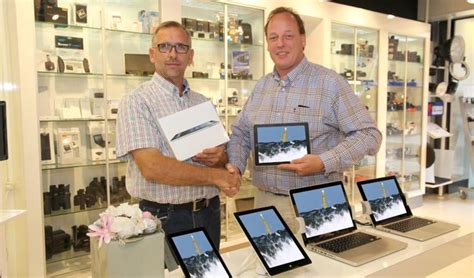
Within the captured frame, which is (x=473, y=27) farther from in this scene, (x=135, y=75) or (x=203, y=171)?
(x=203, y=171)

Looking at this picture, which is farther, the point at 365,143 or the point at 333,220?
A: the point at 365,143

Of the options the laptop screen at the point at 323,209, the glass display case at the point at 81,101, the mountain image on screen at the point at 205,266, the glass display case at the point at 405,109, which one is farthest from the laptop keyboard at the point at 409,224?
the glass display case at the point at 405,109

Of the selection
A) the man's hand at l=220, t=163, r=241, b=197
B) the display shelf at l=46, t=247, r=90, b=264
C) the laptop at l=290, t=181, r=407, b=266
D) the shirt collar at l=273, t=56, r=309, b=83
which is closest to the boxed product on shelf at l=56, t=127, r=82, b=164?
the display shelf at l=46, t=247, r=90, b=264

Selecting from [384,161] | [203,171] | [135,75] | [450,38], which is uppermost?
[450,38]

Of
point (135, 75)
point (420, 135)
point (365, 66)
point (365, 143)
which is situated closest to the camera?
point (365, 143)

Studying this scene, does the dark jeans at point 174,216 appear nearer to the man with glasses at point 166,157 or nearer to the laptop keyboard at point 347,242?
the man with glasses at point 166,157

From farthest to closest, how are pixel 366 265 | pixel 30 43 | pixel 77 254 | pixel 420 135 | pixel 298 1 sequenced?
pixel 420 135 → pixel 298 1 → pixel 77 254 → pixel 30 43 → pixel 366 265

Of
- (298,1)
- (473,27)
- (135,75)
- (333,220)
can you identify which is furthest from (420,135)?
(333,220)

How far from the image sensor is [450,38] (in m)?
6.07

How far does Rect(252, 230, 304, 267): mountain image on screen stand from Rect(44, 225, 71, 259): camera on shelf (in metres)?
2.28

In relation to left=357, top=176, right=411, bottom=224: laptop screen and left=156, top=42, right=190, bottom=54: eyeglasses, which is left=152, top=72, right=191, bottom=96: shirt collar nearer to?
left=156, top=42, right=190, bottom=54: eyeglasses

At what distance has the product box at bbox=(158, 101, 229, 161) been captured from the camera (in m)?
1.69

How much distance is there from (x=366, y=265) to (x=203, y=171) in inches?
30.3

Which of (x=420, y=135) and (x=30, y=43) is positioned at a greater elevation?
(x=30, y=43)
